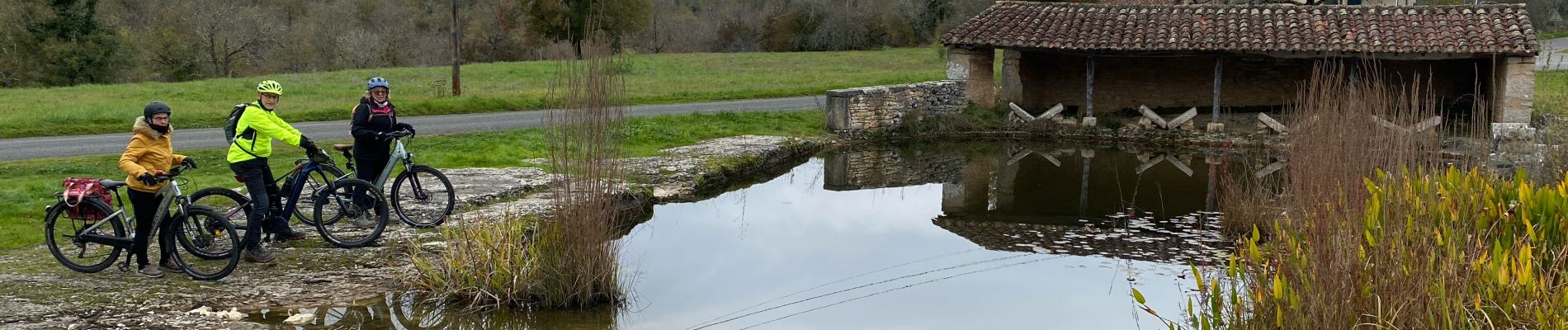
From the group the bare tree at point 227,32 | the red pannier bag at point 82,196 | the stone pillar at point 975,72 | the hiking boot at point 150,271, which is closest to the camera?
the red pannier bag at point 82,196

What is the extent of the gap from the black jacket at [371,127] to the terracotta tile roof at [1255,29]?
13.8 m

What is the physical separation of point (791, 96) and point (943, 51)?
58.0 ft

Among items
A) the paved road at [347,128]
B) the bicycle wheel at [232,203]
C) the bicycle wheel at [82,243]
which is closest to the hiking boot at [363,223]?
the bicycle wheel at [232,203]

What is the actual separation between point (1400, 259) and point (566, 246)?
17.3 ft

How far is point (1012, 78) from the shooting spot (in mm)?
23344

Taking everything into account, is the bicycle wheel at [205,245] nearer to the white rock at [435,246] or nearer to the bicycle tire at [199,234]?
the bicycle tire at [199,234]

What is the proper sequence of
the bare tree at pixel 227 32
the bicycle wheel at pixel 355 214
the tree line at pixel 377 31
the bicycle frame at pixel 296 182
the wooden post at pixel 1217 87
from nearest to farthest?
the bicycle frame at pixel 296 182 < the bicycle wheel at pixel 355 214 < the wooden post at pixel 1217 87 < the tree line at pixel 377 31 < the bare tree at pixel 227 32

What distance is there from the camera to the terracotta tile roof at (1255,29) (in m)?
19.5

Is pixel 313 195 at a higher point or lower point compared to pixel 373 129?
lower

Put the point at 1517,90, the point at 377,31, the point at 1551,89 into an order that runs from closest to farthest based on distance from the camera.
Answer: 1. the point at 1517,90
2. the point at 1551,89
3. the point at 377,31

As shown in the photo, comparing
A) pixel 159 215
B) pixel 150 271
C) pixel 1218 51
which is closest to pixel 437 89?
pixel 1218 51

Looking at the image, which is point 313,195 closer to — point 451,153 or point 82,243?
point 82,243

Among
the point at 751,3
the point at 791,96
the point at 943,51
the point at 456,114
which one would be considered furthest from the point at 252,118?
the point at 751,3

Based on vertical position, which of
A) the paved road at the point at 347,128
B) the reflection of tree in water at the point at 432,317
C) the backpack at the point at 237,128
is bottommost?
the reflection of tree in water at the point at 432,317
